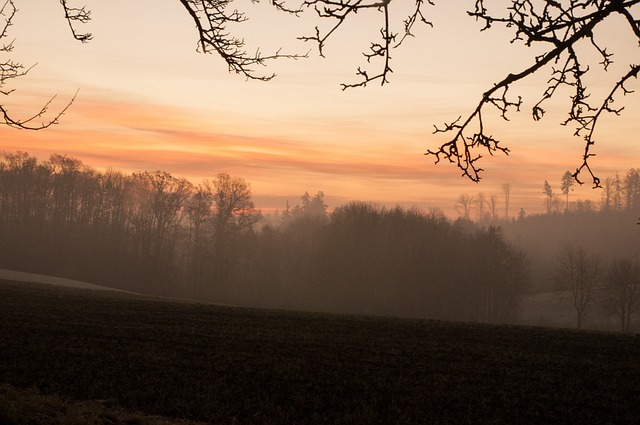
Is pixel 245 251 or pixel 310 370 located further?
pixel 245 251

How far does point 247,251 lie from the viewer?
266ft

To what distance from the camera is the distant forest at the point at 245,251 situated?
72625 mm

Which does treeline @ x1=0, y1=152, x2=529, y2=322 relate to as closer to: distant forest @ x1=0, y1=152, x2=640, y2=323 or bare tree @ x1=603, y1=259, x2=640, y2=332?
distant forest @ x1=0, y1=152, x2=640, y2=323

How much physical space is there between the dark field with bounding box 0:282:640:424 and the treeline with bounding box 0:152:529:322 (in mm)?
41995

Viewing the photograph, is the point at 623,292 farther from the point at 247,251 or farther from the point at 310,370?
the point at 310,370

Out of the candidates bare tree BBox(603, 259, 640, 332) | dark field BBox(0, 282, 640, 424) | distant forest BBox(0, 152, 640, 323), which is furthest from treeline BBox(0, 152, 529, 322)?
dark field BBox(0, 282, 640, 424)

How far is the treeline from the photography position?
72625mm

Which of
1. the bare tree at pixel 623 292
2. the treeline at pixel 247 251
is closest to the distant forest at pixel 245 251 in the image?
the treeline at pixel 247 251

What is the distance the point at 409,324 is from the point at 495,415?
2024 centimetres

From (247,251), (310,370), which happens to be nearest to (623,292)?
(247,251)

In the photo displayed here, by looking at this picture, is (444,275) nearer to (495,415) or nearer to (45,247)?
(45,247)

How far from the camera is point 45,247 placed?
8119 cm

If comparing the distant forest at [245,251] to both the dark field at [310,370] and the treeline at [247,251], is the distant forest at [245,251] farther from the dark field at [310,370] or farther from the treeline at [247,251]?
the dark field at [310,370]

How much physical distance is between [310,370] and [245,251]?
63.9m
